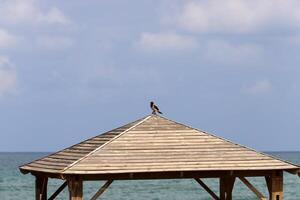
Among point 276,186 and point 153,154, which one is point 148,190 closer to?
point 276,186

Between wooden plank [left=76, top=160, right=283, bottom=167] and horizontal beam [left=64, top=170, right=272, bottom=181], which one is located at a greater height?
wooden plank [left=76, top=160, right=283, bottom=167]

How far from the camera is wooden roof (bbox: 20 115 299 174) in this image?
18.1 meters

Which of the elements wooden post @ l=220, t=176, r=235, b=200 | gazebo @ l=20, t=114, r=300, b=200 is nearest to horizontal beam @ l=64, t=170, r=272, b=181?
gazebo @ l=20, t=114, r=300, b=200

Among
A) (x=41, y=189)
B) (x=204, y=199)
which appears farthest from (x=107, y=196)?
(x=41, y=189)

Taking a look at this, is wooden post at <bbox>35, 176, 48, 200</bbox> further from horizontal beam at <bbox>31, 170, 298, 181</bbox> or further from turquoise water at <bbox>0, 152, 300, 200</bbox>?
turquoise water at <bbox>0, 152, 300, 200</bbox>

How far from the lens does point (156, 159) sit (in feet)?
60.3

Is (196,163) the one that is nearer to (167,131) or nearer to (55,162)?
(167,131)

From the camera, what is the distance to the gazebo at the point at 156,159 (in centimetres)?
1806

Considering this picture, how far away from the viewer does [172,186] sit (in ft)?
218

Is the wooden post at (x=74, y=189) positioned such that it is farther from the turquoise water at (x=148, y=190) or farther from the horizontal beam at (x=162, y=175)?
the turquoise water at (x=148, y=190)

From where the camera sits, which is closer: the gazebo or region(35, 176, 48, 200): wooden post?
the gazebo

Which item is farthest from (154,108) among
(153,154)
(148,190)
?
(148,190)

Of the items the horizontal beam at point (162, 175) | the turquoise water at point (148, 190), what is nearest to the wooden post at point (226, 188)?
the horizontal beam at point (162, 175)

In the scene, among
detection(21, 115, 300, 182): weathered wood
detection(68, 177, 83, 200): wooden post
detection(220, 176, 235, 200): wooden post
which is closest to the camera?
detection(68, 177, 83, 200): wooden post
